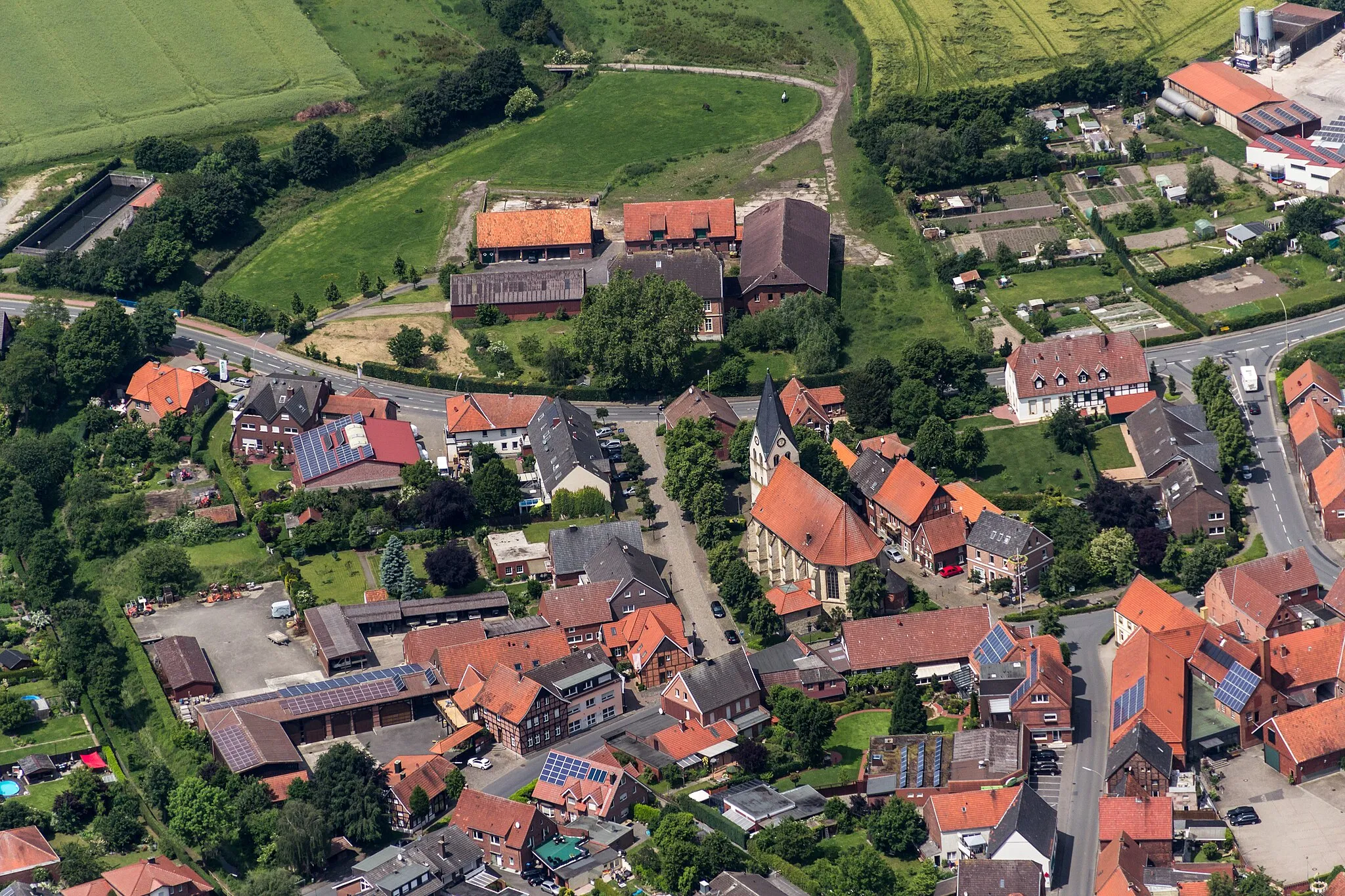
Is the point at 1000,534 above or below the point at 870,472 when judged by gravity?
below

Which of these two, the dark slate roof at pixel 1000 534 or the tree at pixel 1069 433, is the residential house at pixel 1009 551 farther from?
the tree at pixel 1069 433

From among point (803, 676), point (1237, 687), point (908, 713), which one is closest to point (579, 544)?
point (803, 676)

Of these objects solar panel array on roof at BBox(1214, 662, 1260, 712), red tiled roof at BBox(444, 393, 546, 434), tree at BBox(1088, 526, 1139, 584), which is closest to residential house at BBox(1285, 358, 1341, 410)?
tree at BBox(1088, 526, 1139, 584)

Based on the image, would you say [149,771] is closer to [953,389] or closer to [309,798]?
[309,798]

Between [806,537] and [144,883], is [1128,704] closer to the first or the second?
[806,537]

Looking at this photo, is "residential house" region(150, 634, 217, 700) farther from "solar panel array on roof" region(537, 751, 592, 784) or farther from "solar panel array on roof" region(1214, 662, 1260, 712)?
"solar panel array on roof" region(1214, 662, 1260, 712)

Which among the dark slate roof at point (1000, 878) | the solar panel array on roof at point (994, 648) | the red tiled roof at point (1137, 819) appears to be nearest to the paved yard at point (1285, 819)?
the red tiled roof at point (1137, 819)

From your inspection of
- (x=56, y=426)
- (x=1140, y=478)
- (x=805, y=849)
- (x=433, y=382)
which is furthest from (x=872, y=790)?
(x=56, y=426)
